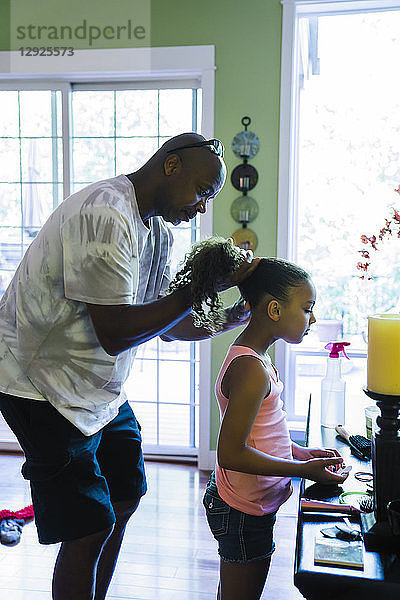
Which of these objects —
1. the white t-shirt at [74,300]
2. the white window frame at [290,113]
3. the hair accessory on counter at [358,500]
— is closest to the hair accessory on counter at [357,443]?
the hair accessory on counter at [358,500]

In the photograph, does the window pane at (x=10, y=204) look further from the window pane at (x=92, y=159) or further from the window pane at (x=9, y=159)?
the window pane at (x=92, y=159)

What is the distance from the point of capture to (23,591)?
88.2 inches

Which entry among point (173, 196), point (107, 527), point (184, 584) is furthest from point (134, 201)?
point (184, 584)

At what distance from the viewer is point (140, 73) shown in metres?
3.45

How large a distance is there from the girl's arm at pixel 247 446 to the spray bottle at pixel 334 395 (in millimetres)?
544

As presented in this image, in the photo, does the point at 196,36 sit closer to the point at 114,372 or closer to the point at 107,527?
the point at 114,372

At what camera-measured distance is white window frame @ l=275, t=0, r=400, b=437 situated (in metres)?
3.23

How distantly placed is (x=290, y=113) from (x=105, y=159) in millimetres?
1121

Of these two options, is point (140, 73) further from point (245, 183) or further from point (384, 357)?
point (384, 357)

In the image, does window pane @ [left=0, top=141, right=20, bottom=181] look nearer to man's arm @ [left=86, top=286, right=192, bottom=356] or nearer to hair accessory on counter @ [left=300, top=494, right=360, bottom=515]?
man's arm @ [left=86, top=286, right=192, bottom=356]

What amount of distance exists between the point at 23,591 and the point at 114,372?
1.21 metres

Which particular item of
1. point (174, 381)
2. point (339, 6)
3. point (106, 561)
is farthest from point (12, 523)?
point (339, 6)

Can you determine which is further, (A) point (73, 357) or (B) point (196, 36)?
(B) point (196, 36)

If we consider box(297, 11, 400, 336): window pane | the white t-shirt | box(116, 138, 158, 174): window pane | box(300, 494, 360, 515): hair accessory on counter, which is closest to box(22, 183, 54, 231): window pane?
box(116, 138, 158, 174): window pane
